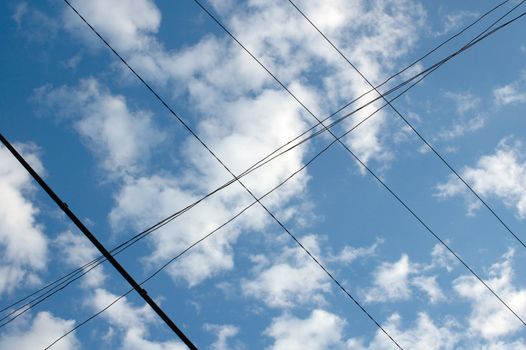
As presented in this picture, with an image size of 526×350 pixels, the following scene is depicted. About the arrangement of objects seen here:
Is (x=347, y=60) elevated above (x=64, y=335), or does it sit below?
above

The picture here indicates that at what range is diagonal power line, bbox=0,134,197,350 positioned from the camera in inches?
157

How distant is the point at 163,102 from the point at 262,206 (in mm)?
2173

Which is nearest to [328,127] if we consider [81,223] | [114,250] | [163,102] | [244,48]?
[244,48]

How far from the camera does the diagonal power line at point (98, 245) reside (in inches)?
157

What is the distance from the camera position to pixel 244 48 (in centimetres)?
797

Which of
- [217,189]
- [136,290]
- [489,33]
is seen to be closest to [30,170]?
[136,290]

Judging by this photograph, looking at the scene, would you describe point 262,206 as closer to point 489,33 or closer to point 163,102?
point 163,102

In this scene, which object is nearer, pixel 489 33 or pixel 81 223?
pixel 81 223

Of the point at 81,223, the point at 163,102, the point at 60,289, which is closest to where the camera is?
the point at 81,223

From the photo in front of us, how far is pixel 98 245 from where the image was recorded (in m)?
4.14

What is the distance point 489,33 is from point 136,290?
611 centimetres

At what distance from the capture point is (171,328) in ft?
13.1

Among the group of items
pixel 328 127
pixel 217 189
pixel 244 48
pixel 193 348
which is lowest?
pixel 193 348

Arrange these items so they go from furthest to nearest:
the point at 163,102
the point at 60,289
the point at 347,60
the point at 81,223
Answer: the point at 347,60 → the point at 163,102 → the point at 60,289 → the point at 81,223
